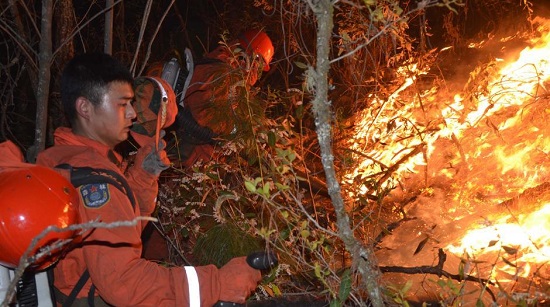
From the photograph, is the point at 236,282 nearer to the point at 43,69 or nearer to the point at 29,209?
the point at 29,209

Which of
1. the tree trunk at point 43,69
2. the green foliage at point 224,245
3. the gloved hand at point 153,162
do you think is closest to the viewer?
the gloved hand at point 153,162

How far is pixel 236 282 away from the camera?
9.22 ft

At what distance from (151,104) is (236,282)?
1424 millimetres

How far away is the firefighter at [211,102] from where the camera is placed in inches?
175

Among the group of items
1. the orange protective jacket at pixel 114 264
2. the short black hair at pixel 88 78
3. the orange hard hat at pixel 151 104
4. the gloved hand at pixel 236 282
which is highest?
the short black hair at pixel 88 78

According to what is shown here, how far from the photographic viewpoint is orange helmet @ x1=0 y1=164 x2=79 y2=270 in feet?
7.40

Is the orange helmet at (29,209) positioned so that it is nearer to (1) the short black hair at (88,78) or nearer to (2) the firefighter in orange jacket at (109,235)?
(2) the firefighter in orange jacket at (109,235)

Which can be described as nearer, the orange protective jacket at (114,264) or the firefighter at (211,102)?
the orange protective jacket at (114,264)

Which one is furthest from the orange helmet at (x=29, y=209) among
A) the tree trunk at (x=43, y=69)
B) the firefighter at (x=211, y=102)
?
the tree trunk at (x=43, y=69)

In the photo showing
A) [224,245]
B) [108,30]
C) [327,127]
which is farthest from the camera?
[108,30]

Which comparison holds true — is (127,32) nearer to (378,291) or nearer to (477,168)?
(477,168)

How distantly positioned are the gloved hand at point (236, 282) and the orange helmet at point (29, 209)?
2.57 ft

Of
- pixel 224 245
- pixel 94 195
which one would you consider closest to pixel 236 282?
pixel 94 195

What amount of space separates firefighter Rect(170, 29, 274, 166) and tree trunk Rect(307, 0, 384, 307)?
182cm
